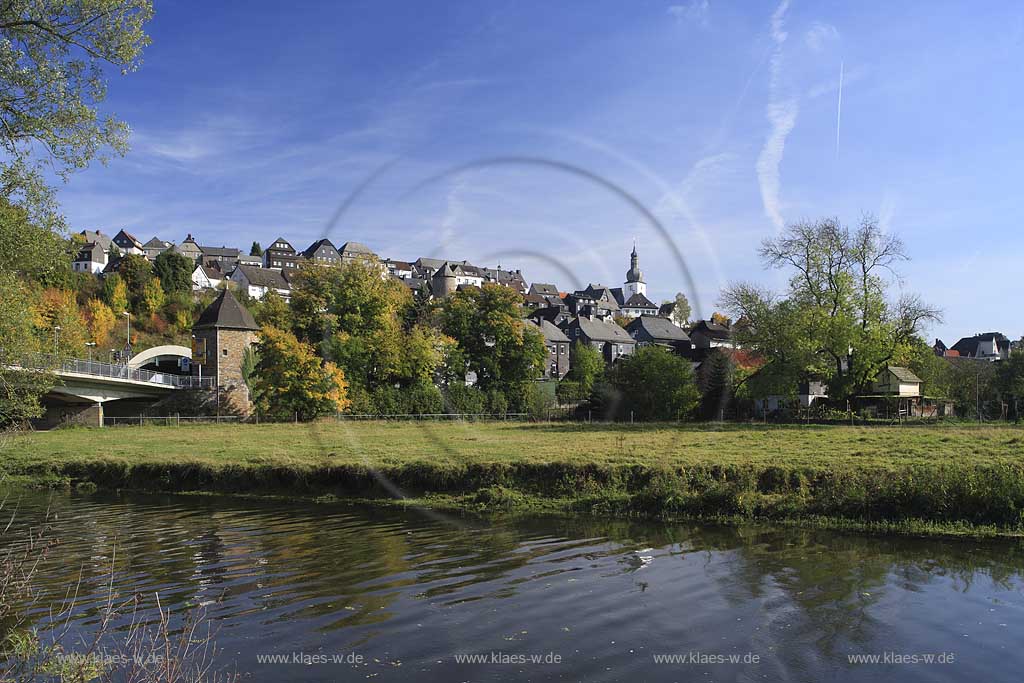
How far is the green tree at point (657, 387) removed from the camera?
5728 cm

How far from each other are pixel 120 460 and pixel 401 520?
18111 millimetres

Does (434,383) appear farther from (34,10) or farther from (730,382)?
(34,10)

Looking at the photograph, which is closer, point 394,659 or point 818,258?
point 394,659

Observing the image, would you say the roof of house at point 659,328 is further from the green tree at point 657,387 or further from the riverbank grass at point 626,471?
the riverbank grass at point 626,471

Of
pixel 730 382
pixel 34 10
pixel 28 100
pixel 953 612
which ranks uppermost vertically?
pixel 34 10

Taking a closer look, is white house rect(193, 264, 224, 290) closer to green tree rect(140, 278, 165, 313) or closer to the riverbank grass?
green tree rect(140, 278, 165, 313)

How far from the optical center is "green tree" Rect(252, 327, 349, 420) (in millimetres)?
54969

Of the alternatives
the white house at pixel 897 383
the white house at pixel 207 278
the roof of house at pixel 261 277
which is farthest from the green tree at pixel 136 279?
the white house at pixel 897 383

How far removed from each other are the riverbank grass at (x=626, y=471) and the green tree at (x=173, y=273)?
7534 centimetres

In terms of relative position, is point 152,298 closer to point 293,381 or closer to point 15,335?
point 293,381

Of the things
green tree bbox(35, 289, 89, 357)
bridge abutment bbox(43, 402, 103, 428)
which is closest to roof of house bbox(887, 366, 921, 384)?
green tree bbox(35, 289, 89, 357)

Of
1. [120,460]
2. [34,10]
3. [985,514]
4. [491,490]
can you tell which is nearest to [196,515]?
[491,490]

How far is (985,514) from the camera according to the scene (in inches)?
764

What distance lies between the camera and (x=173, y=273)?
115 metres
